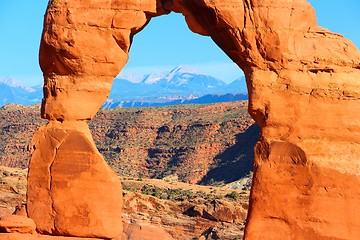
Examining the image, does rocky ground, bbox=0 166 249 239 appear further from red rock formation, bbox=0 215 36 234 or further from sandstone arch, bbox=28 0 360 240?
sandstone arch, bbox=28 0 360 240

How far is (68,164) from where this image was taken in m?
20.4

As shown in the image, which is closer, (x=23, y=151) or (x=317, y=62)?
(x=317, y=62)

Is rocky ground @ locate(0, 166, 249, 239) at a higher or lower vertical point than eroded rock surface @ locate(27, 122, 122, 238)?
lower

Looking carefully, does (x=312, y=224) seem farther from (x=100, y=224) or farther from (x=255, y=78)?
(x=100, y=224)

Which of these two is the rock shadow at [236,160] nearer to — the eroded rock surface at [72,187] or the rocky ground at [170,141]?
the rocky ground at [170,141]

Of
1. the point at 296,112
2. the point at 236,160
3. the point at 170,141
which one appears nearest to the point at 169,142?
the point at 170,141

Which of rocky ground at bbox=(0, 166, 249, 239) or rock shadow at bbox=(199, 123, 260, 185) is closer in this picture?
rocky ground at bbox=(0, 166, 249, 239)

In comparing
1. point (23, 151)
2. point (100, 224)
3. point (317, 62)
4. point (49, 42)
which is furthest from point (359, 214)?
point (23, 151)

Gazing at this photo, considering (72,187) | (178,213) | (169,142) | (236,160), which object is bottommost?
(169,142)

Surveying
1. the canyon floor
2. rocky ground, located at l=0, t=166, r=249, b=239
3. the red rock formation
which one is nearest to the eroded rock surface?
the red rock formation

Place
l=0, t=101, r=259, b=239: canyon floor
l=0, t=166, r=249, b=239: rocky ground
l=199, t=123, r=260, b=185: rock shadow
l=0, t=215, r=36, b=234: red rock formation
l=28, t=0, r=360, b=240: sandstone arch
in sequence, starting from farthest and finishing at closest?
1. l=0, t=101, r=259, b=239: canyon floor
2. l=199, t=123, r=260, b=185: rock shadow
3. l=0, t=166, r=249, b=239: rocky ground
4. l=0, t=215, r=36, b=234: red rock formation
5. l=28, t=0, r=360, b=240: sandstone arch

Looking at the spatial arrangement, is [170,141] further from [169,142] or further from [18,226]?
[18,226]

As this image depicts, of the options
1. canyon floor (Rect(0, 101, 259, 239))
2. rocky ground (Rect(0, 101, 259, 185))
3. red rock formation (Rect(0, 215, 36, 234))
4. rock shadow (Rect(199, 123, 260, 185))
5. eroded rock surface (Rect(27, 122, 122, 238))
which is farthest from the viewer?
rocky ground (Rect(0, 101, 259, 185))

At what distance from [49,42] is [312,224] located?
21.6 feet
